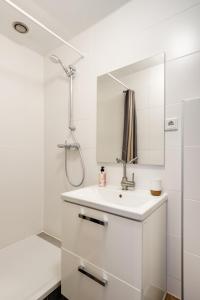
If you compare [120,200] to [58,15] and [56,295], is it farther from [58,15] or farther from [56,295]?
[58,15]

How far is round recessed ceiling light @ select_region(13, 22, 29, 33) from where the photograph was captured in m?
1.56

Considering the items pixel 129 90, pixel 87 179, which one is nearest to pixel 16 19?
pixel 129 90

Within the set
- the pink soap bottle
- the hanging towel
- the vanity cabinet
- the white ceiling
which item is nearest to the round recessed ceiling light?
the white ceiling

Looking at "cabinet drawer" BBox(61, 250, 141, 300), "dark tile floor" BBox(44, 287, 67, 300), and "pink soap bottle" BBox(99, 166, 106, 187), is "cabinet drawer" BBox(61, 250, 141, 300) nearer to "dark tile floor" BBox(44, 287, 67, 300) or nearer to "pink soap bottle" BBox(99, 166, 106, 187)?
"dark tile floor" BBox(44, 287, 67, 300)

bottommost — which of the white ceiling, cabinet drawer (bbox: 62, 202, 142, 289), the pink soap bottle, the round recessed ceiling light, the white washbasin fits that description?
cabinet drawer (bbox: 62, 202, 142, 289)

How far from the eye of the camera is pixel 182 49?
1095mm

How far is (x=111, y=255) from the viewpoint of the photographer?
34.6 inches

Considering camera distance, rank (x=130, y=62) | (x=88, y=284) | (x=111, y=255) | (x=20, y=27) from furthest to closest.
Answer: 1. (x=20, y=27)
2. (x=130, y=62)
3. (x=88, y=284)
4. (x=111, y=255)

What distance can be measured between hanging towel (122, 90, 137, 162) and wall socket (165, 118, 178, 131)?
25 centimetres

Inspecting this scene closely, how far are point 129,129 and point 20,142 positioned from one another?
119 centimetres

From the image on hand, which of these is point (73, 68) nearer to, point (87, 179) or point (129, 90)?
point (129, 90)

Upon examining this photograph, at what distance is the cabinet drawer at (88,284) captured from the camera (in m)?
0.85

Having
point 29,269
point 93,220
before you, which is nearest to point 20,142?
point 29,269

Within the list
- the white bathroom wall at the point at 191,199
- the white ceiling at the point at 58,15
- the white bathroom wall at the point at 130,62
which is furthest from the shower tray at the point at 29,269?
the white ceiling at the point at 58,15
